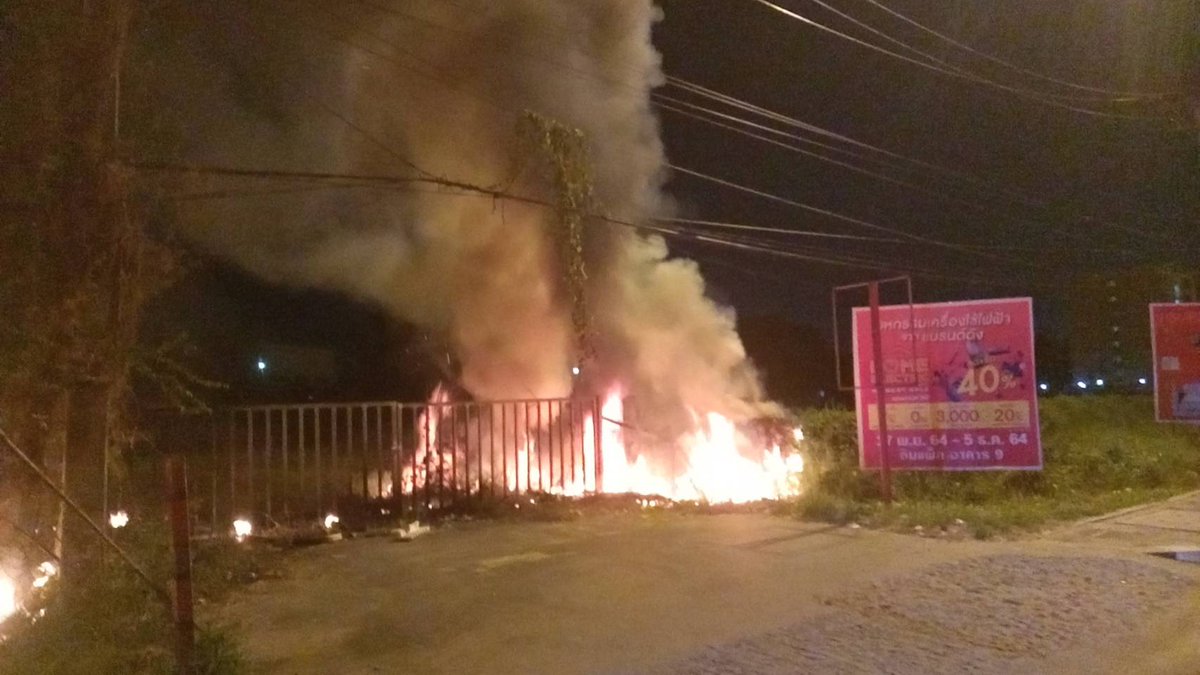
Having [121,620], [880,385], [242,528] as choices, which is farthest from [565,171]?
[121,620]

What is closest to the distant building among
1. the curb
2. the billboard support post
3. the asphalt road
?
the curb

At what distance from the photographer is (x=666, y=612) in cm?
662

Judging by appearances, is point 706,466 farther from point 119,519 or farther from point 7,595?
point 7,595

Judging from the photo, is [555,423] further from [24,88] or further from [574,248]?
[24,88]

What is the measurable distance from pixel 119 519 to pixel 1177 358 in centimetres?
1333

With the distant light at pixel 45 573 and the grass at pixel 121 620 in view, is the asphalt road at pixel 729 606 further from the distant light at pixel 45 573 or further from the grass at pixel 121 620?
the distant light at pixel 45 573

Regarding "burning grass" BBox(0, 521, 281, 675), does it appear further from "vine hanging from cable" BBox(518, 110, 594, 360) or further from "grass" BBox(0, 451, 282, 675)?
"vine hanging from cable" BBox(518, 110, 594, 360)

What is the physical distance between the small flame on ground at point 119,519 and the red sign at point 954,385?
23.3 feet

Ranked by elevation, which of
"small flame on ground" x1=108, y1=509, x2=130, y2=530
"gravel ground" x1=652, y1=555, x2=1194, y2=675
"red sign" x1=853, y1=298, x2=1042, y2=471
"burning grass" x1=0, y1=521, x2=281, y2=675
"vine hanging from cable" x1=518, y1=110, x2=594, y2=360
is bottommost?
"gravel ground" x1=652, y1=555, x2=1194, y2=675

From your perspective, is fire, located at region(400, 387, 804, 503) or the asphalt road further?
fire, located at region(400, 387, 804, 503)

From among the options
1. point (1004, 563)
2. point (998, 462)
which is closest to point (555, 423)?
point (998, 462)

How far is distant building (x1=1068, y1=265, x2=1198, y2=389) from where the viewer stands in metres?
36.5

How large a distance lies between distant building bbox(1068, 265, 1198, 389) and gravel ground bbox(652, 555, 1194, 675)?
2992 cm

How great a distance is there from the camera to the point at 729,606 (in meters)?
6.77
